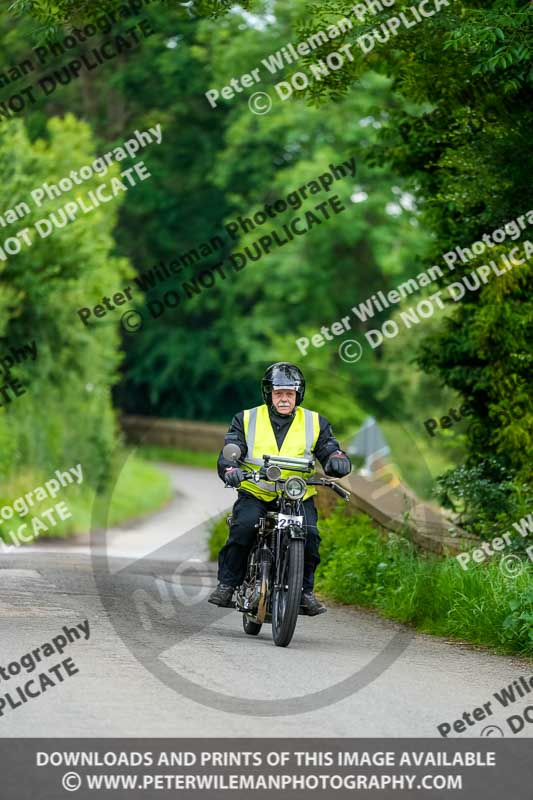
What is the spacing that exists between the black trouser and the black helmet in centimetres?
73

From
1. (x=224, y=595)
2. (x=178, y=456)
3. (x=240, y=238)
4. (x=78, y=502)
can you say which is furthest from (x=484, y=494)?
(x=178, y=456)

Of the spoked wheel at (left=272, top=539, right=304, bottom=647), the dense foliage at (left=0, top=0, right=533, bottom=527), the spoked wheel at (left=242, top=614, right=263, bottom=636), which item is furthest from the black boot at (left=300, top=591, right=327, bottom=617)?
the dense foliage at (left=0, top=0, right=533, bottom=527)

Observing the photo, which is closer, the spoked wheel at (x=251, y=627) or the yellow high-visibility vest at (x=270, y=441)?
the yellow high-visibility vest at (x=270, y=441)

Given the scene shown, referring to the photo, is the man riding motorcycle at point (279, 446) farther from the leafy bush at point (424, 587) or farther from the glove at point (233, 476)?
the leafy bush at point (424, 587)

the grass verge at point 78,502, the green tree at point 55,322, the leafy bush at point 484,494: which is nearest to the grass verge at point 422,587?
the leafy bush at point 484,494

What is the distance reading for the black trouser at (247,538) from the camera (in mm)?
10820

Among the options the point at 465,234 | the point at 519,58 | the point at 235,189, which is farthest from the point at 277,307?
the point at 519,58

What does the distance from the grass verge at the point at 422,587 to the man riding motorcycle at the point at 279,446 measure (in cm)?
132

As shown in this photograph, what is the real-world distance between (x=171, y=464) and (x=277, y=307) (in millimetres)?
5599

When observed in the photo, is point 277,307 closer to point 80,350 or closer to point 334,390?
point 334,390

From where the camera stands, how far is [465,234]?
15516 mm

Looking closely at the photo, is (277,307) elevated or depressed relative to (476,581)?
elevated

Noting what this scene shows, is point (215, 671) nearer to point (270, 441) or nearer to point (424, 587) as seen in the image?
point (270, 441)

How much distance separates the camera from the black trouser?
10.8 m
